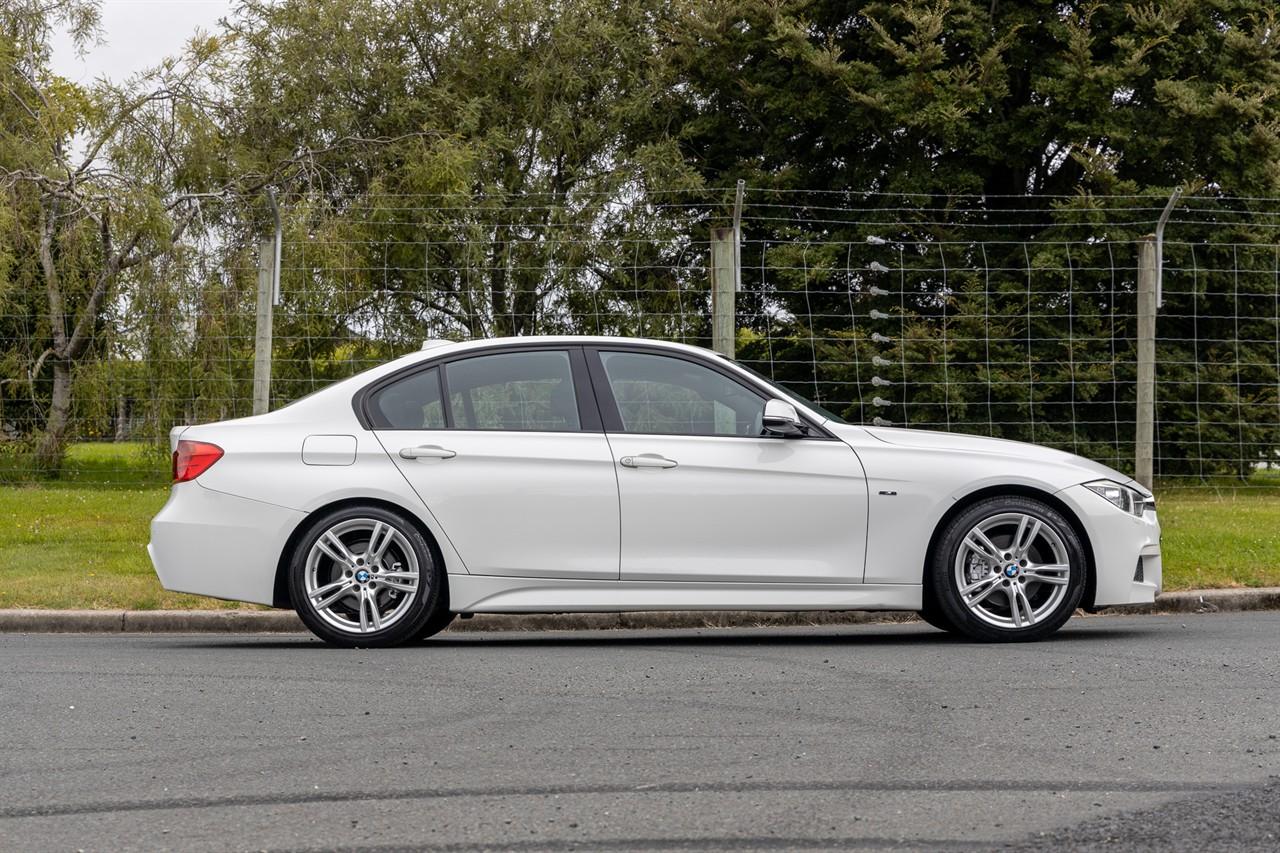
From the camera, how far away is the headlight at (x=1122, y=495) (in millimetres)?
8180

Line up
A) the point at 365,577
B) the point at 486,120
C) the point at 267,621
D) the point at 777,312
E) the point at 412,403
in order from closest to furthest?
the point at 365,577
the point at 412,403
the point at 267,621
the point at 777,312
the point at 486,120

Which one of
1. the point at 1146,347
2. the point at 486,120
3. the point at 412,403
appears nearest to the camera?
the point at 412,403

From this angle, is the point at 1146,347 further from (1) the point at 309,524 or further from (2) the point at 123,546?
(2) the point at 123,546

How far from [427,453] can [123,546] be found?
480 centimetres

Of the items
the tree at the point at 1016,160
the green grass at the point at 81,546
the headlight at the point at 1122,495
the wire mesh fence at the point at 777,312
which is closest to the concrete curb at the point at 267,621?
the green grass at the point at 81,546

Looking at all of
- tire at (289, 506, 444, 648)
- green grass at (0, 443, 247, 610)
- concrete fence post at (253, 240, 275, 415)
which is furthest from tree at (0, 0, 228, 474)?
tire at (289, 506, 444, 648)

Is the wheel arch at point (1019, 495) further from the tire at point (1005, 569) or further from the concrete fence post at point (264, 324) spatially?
the concrete fence post at point (264, 324)

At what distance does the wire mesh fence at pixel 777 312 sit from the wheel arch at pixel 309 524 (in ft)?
36.5

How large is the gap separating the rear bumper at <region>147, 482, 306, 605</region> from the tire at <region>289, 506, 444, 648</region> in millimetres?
130

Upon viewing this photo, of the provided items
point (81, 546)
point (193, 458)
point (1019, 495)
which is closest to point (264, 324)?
point (81, 546)

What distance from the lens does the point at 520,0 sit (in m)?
29.9

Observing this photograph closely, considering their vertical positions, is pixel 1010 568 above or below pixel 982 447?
below

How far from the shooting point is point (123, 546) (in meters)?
12.0

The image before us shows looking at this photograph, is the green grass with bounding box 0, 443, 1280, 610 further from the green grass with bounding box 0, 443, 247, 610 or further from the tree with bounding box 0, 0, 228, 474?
the tree with bounding box 0, 0, 228, 474
